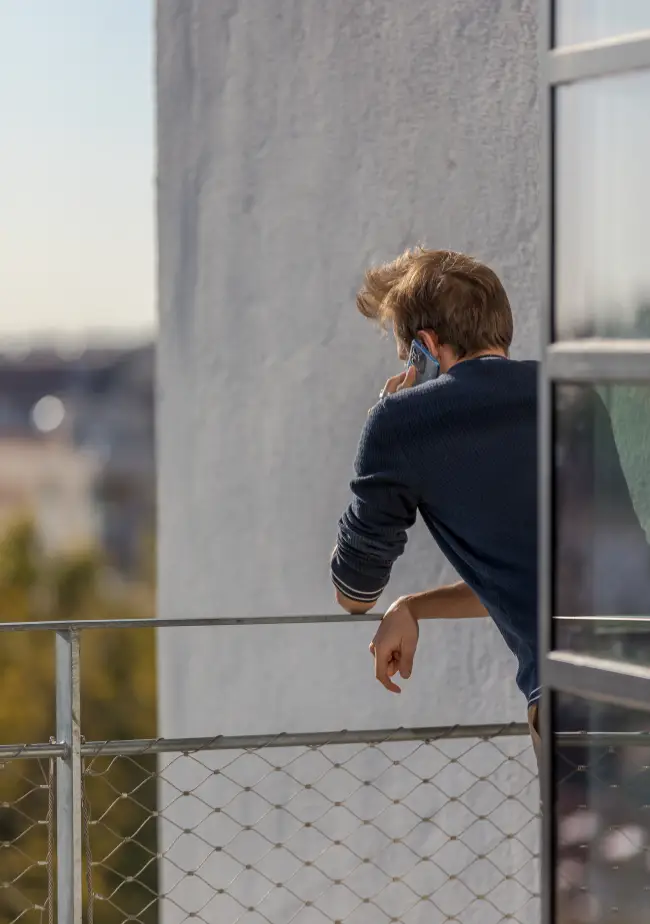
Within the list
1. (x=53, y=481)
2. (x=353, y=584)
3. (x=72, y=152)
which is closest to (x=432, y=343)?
(x=353, y=584)

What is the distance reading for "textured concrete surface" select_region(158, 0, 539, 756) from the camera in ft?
10.3

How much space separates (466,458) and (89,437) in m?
37.4

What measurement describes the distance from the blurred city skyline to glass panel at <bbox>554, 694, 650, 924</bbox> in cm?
2353

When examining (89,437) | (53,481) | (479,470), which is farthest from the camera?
(89,437)

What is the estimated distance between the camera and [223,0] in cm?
376

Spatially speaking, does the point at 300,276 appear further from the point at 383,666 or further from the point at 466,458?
the point at 466,458

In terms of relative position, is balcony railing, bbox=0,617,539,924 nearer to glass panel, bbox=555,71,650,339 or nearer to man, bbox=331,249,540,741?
man, bbox=331,249,540,741

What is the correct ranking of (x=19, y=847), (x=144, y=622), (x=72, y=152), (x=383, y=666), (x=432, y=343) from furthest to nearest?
(x=72, y=152)
(x=19, y=847)
(x=144, y=622)
(x=383, y=666)
(x=432, y=343)

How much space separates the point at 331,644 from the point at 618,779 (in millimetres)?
2062

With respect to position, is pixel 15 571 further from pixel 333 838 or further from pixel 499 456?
pixel 499 456

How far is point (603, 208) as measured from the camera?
4.87 ft

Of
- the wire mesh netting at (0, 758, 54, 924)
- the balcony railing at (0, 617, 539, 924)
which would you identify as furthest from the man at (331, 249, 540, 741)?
the wire mesh netting at (0, 758, 54, 924)

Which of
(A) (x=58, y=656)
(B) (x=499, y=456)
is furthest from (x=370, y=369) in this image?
(B) (x=499, y=456)

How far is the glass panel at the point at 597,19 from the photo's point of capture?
143 cm
